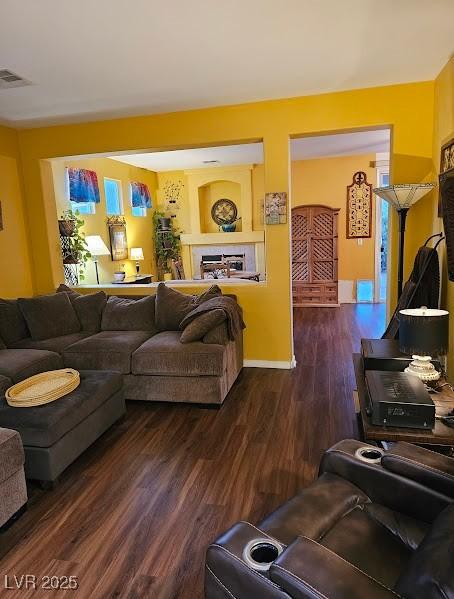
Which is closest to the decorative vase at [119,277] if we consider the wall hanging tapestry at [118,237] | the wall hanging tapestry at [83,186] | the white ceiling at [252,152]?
the wall hanging tapestry at [118,237]

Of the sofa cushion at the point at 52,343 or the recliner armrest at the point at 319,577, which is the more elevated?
the recliner armrest at the point at 319,577

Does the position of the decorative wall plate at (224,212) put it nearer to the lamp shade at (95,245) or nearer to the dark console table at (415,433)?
the lamp shade at (95,245)

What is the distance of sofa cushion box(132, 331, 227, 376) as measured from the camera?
3295 millimetres

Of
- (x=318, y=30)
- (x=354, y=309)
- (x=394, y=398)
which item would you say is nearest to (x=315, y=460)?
(x=394, y=398)

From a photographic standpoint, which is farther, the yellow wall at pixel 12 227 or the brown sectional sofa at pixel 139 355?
the yellow wall at pixel 12 227

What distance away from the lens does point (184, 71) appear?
299 cm

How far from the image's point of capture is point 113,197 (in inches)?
271

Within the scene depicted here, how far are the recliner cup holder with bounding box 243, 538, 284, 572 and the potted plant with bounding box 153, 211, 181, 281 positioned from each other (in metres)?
7.41

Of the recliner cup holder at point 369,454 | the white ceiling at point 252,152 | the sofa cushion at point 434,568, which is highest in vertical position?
the white ceiling at point 252,152

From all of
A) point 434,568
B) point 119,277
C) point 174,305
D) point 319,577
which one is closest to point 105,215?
point 119,277

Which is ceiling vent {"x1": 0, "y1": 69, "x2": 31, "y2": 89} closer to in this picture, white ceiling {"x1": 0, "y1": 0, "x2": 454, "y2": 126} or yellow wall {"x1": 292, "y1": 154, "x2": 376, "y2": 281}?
white ceiling {"x1": 0, "y1": 0, "x2": 454, "y2": 126}

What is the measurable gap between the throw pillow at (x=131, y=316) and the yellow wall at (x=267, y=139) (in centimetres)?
96

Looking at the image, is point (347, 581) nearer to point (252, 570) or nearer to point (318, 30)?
point (252, 570)

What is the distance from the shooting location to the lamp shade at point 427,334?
6.35 feet
